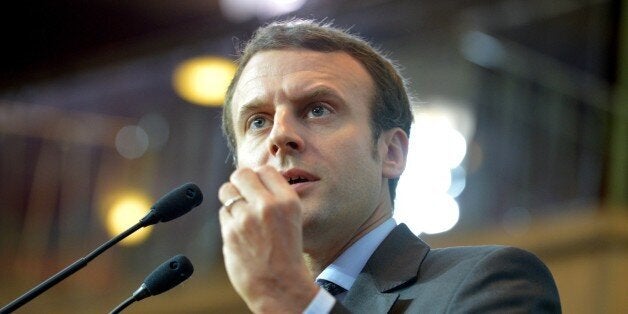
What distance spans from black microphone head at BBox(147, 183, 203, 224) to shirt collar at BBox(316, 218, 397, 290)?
14.1 inches

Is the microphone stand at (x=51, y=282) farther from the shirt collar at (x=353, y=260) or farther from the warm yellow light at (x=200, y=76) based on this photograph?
the warm yellow light at (x=200, y=76)

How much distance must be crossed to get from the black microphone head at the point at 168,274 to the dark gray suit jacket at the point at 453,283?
1.19 ft

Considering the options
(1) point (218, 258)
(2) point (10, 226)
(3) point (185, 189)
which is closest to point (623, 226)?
(1) point (218, 258)

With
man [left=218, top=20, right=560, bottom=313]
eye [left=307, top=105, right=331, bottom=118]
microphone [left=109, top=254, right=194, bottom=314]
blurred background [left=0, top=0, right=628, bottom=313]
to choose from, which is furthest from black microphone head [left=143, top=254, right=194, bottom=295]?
blurred background [left=0, top=0, right=628, bottom=313]

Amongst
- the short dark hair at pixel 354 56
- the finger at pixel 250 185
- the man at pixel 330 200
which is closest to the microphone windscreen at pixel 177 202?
the man at pixel 330 200

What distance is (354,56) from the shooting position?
2.62 metres

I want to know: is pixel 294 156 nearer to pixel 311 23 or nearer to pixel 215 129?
pixel 311 23

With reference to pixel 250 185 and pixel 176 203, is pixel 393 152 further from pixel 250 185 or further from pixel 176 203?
pixel 250 185

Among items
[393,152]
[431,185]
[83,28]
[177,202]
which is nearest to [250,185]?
[177,202]

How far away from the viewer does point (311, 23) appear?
272 cm

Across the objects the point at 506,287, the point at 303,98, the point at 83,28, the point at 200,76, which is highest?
the point at 83,28

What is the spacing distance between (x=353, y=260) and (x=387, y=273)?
16 centimetres

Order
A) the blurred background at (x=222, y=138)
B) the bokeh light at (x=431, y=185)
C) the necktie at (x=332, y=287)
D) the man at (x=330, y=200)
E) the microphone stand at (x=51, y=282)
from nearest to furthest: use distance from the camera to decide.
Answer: the man at (x=330, y=200), the microphone stand at (x=51, y=282), the necktie at (x=332, y=287), the blurred background at (x=222, y=138), the bokeh light at (x=431, y=185)

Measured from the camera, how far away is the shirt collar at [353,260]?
91.7 inches
